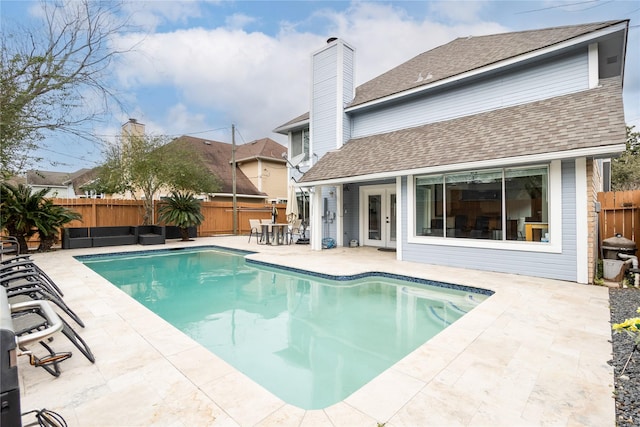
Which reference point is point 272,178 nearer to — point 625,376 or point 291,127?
point 291,127

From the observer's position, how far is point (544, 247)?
6.37m

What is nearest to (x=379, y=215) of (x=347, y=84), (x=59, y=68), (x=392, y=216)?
(x=392, y=216)

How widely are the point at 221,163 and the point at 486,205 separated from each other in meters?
19.6

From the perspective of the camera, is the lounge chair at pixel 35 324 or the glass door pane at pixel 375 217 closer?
the lounge chair at pixel 35 324

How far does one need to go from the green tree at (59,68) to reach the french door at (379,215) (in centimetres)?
808

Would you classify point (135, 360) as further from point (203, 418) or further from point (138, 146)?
point (138, 146)

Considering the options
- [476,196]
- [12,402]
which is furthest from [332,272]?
[12,402]

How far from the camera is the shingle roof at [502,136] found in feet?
19.2

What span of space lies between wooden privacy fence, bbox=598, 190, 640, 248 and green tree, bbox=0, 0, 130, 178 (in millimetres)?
11519

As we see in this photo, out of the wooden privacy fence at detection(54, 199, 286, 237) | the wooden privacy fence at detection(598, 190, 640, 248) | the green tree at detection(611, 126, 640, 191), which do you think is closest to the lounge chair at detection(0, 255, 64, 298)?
the wooden privacy fence at detection(54, 199, 286, 237)

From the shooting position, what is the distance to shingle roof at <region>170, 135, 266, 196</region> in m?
21.1

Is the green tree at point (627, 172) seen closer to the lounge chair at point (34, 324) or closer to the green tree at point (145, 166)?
the green tree at point (145, 166)

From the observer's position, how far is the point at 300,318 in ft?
16.3

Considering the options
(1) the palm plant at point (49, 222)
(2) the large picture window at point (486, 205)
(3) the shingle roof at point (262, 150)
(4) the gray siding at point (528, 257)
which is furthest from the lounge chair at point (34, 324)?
(3) the shingle roof at point (262, 150)
